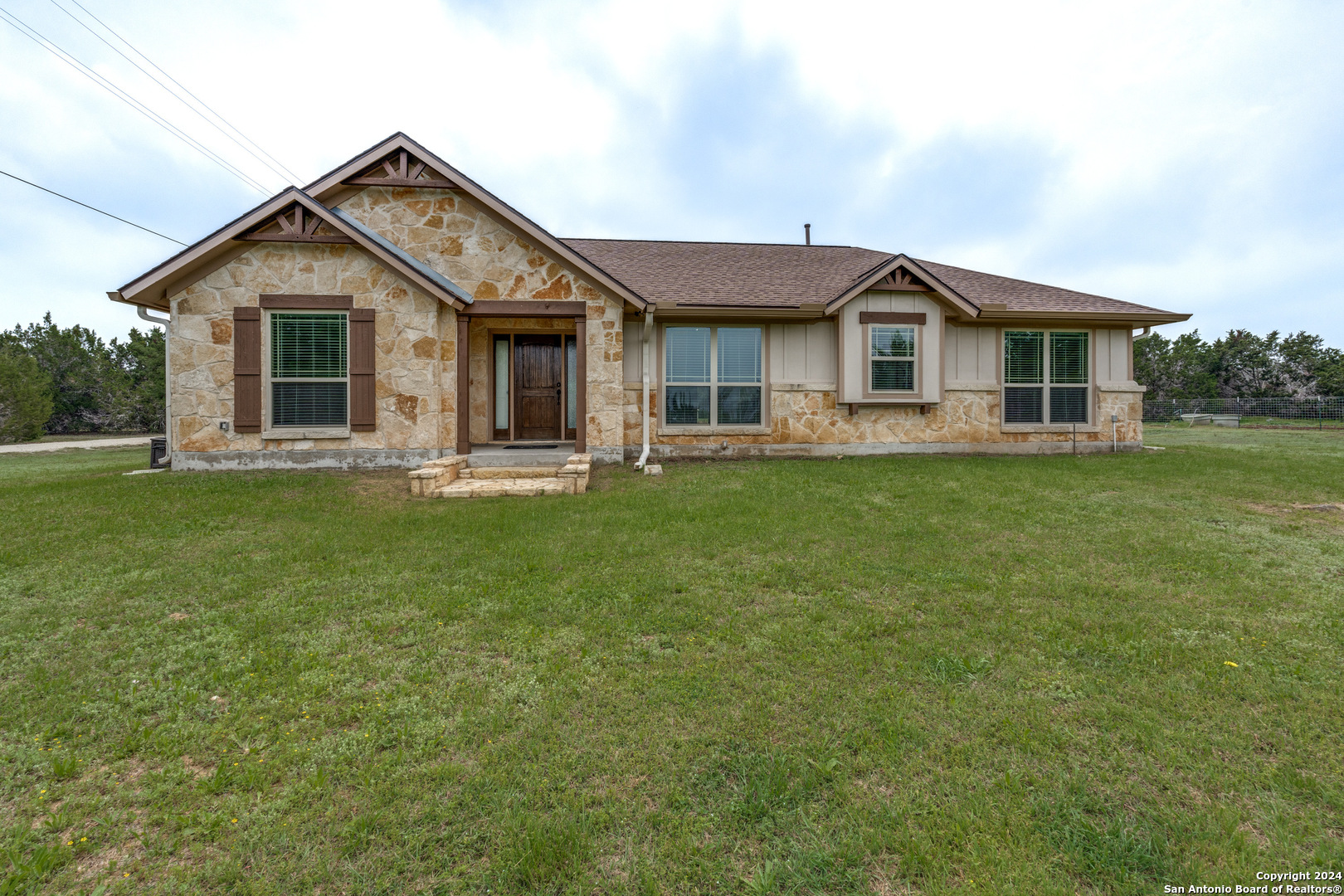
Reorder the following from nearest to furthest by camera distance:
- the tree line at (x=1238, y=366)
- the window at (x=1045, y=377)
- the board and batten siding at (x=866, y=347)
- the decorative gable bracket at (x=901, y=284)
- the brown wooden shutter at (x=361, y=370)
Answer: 1. the brown wooden shutter at (x=361, y=370)
2. the decorative gable bracket at (x=901, y=284)
3. the board and batten siding at (x=866, y=347)
4. the window at (x=1045, y=377)
5. the tree line at (x=1238, y=366)

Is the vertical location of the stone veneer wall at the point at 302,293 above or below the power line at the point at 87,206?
below

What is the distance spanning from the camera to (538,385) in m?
11.4

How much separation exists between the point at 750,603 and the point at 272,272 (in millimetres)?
9429

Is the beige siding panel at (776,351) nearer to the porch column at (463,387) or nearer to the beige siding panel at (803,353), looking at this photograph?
the beige siding panel at (803,353)

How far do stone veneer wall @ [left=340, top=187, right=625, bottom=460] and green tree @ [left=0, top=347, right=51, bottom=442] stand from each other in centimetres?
2476

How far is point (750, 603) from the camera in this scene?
3689mm

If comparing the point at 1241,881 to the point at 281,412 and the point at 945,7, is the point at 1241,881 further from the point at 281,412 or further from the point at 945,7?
the point at 945,7

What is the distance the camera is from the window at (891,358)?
10.8m

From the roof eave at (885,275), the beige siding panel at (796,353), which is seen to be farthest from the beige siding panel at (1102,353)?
the beige siding panel at (796,353)

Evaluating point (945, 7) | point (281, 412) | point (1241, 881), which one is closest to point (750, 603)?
point (1241, 881)

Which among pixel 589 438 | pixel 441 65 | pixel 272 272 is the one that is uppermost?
pixel 441 65

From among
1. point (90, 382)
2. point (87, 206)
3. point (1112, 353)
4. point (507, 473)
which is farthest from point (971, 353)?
point (90, 382)

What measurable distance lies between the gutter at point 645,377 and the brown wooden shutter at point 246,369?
623 cm

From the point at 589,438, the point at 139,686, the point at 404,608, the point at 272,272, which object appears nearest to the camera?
the point at 139,686
